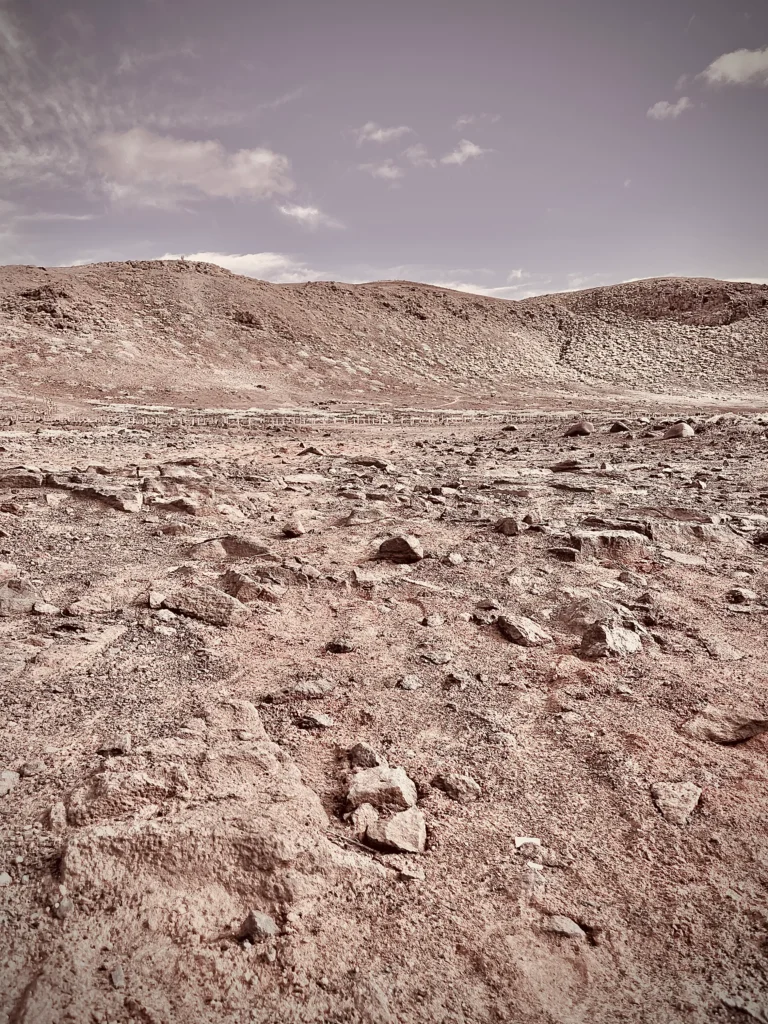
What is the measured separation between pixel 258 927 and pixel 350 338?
32.0m

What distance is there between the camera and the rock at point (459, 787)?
226cm

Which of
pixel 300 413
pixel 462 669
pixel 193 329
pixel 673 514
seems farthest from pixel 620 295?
pixel 462 669

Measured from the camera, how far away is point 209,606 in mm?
3623

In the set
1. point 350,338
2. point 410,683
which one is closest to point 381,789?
point 410,683

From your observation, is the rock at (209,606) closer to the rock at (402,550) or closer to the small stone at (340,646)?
the small stone at (340,646)

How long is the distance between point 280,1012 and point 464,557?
3542 mm

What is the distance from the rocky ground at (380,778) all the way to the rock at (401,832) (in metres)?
0.01

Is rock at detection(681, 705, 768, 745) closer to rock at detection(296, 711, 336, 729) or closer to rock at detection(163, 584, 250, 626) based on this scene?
rock at detection(296, 711, 336, 729)

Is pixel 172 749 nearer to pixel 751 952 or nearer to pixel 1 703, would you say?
pixel 1 703

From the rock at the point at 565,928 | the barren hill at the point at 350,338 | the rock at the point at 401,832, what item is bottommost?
the rock at the point at 565,928

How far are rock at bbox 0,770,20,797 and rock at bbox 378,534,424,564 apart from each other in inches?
116

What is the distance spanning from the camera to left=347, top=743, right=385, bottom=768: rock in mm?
2371

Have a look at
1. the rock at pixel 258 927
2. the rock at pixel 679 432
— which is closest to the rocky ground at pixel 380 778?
the rock at pixel 258 927

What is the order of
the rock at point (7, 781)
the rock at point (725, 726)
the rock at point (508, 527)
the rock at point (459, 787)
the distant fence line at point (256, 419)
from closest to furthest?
the rock at point (7, 781)
the rock at point (459, 787)
the rock at point (725, 726)
the rock at point (508, 527)
the distant fence line at point (256, 419)
